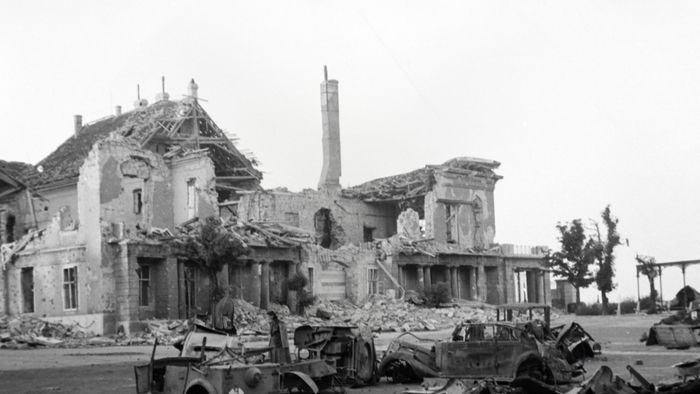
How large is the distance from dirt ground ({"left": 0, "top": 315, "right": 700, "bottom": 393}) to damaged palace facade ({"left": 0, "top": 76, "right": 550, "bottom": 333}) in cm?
697

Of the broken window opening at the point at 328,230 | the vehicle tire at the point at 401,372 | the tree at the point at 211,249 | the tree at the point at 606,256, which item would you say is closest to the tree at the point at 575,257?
the tree at the point at 606,256

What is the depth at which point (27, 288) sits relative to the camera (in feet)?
136

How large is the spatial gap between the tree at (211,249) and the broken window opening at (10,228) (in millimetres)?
17204

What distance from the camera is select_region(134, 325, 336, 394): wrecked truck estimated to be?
43.4 feet

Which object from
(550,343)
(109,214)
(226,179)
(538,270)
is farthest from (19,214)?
(550,343)

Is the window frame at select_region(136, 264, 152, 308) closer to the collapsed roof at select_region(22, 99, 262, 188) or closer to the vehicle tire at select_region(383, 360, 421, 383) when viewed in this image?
the collapsed roof at select_region(22, 99, 262, 188)

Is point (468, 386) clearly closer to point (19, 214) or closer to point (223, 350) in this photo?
point (223, 350)

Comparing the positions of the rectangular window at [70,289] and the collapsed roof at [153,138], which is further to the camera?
the collapsed roof at [153,138]

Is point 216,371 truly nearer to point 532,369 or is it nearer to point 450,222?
point 532,369

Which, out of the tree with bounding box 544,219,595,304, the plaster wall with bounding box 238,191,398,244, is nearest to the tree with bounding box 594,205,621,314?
the tree with bounding box 544,219,595,304

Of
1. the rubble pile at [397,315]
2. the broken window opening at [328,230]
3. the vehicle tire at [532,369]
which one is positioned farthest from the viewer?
the broken window opening at [328,230]

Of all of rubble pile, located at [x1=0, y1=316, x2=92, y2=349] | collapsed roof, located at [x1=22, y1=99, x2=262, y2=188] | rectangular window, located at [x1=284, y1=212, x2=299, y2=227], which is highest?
collapsed roof, located at [x1=22, y1=99, x2=262, y2=188]

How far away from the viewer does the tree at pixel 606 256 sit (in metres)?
56.8

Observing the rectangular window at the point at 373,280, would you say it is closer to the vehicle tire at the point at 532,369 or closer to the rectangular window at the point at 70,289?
A: the rectangular window at the point at 70,289
